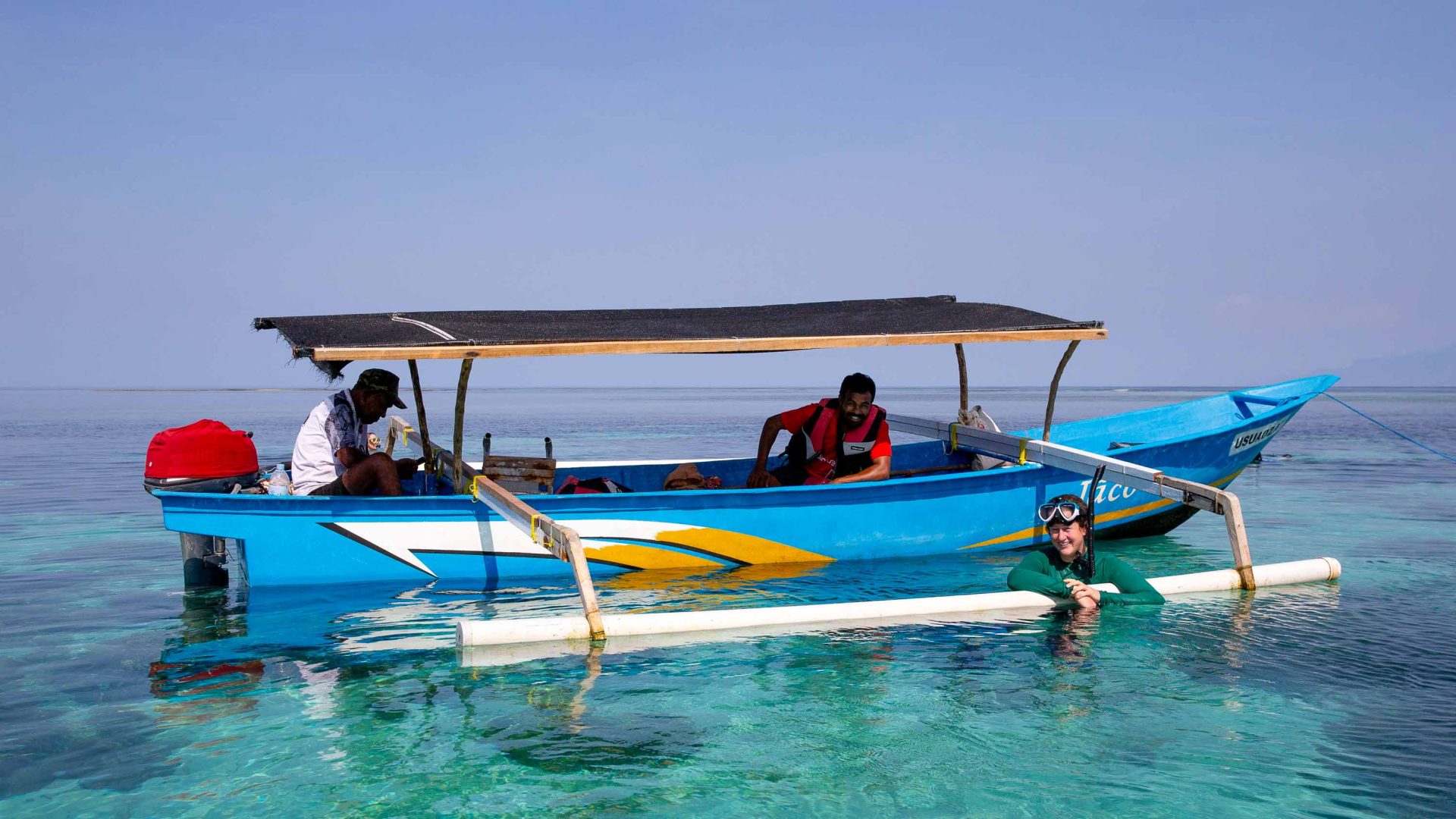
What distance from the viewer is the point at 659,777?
15.4 feet

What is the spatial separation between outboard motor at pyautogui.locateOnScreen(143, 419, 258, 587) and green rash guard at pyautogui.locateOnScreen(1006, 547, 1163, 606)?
6029 mm

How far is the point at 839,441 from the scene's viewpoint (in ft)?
32.1

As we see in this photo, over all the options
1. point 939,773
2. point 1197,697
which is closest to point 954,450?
point 1197,697

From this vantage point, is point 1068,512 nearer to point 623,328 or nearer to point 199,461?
point 623,328

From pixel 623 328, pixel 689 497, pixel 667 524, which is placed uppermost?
pixel 623 328

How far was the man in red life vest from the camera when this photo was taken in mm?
9375

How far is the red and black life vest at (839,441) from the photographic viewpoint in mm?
9688

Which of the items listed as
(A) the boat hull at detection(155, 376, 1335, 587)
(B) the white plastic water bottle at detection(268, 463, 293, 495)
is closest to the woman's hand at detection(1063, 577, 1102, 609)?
(A) the boat hull at detection(155, 376, 1335, 587)

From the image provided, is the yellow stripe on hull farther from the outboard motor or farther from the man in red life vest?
the outboard motor

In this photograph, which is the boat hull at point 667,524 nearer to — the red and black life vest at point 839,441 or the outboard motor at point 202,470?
the outboard motor at point 202,470

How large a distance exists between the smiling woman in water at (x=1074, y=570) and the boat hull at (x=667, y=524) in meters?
1.88

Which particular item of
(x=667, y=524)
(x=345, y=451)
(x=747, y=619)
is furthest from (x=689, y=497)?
(x=345, y=451)

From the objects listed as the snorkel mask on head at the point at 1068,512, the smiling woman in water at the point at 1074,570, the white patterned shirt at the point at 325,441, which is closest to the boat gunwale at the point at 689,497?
the white patterned shirt at the point at 325,441

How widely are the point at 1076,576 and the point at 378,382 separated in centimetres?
565
